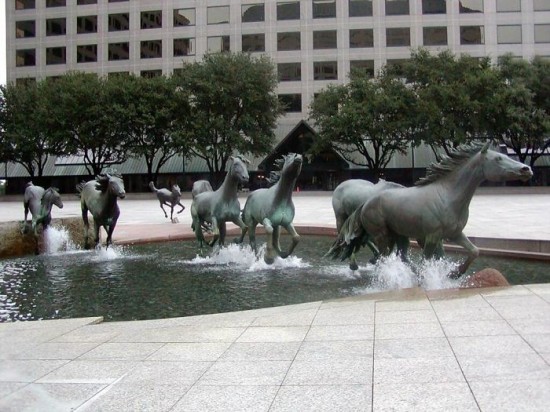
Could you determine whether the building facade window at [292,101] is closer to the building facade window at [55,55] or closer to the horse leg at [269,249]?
the building facade window at [55,55]

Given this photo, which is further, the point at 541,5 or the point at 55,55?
the point at 55,55

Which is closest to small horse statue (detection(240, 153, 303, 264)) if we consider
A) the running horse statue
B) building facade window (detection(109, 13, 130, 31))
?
the running horse statue

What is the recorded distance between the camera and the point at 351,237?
9789 mm

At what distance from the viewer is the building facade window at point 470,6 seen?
190 ft

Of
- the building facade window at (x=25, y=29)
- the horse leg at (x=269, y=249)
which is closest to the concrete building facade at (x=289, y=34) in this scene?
the building facade window at (x=25, y=29)

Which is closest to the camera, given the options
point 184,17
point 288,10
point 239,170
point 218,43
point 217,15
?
point 239,170

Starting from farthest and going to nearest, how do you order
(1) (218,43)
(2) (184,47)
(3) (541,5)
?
(2) (184,47), (1) (218,43), (3) (541,5)

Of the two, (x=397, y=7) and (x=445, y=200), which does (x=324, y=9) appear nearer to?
(x=397, y=7)

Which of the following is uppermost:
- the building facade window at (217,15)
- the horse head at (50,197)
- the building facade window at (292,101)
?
the building facade window at (217,15)

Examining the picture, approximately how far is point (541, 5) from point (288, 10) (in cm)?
2779

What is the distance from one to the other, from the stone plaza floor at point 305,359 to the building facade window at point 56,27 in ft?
216

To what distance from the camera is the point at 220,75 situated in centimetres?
4788

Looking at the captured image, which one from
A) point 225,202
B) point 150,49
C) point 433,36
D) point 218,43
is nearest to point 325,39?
point 433,36

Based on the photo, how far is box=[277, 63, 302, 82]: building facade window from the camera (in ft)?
194
